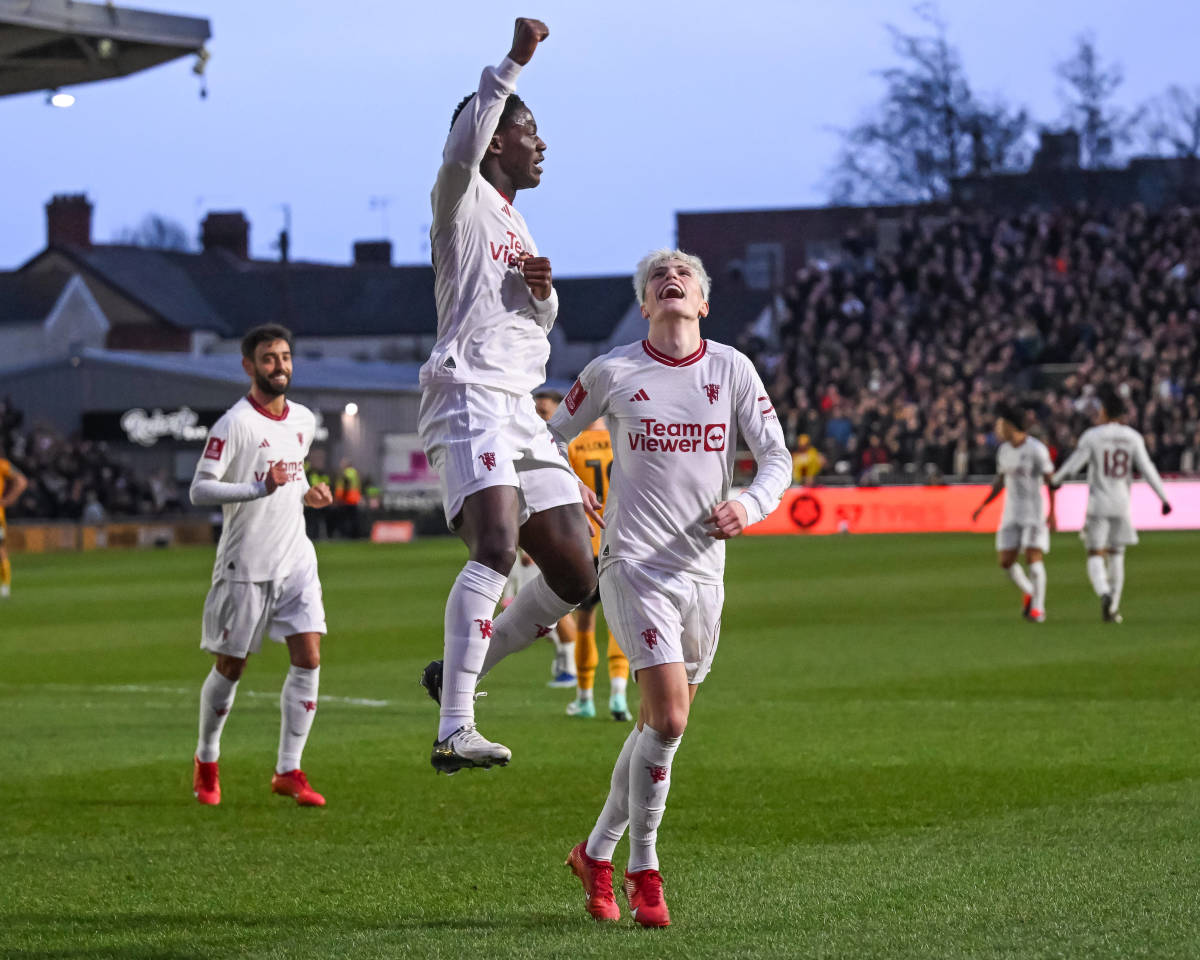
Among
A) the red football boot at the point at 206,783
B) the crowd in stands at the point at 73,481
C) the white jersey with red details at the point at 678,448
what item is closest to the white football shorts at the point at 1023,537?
the red football boot at the point at 206,783

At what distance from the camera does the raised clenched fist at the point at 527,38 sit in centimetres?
635

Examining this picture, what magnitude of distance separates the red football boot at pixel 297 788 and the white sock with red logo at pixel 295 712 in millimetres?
40

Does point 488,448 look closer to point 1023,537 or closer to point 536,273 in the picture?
point 536,273

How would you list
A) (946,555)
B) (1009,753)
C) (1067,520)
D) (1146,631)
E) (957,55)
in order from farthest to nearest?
(957,55) < (1067,520) < (946,555) < (1146,631) < (1009,753)

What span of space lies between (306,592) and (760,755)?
Answer: 2.94 m

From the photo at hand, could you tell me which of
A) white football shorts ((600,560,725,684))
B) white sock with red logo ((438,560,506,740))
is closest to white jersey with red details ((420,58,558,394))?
white sock with red logo ((438,560,506,740))

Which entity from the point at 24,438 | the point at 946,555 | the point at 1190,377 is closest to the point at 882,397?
the point at 1190,377

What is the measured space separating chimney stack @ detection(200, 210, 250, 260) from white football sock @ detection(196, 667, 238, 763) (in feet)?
281

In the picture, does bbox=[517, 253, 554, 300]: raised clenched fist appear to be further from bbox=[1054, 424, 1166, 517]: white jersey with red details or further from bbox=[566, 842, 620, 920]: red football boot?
bbox=[1054, 424, 1166, 517]: white jersey with red details

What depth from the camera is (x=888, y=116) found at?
66.5 meters

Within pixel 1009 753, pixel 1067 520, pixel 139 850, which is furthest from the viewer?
pixel 1067 520

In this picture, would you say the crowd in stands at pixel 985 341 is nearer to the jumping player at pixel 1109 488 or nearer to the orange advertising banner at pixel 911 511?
the orange advertising banner at pixel 911 511

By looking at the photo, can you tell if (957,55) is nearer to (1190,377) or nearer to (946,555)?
(1190,377)

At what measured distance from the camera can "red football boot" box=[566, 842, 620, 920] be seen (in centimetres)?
663
